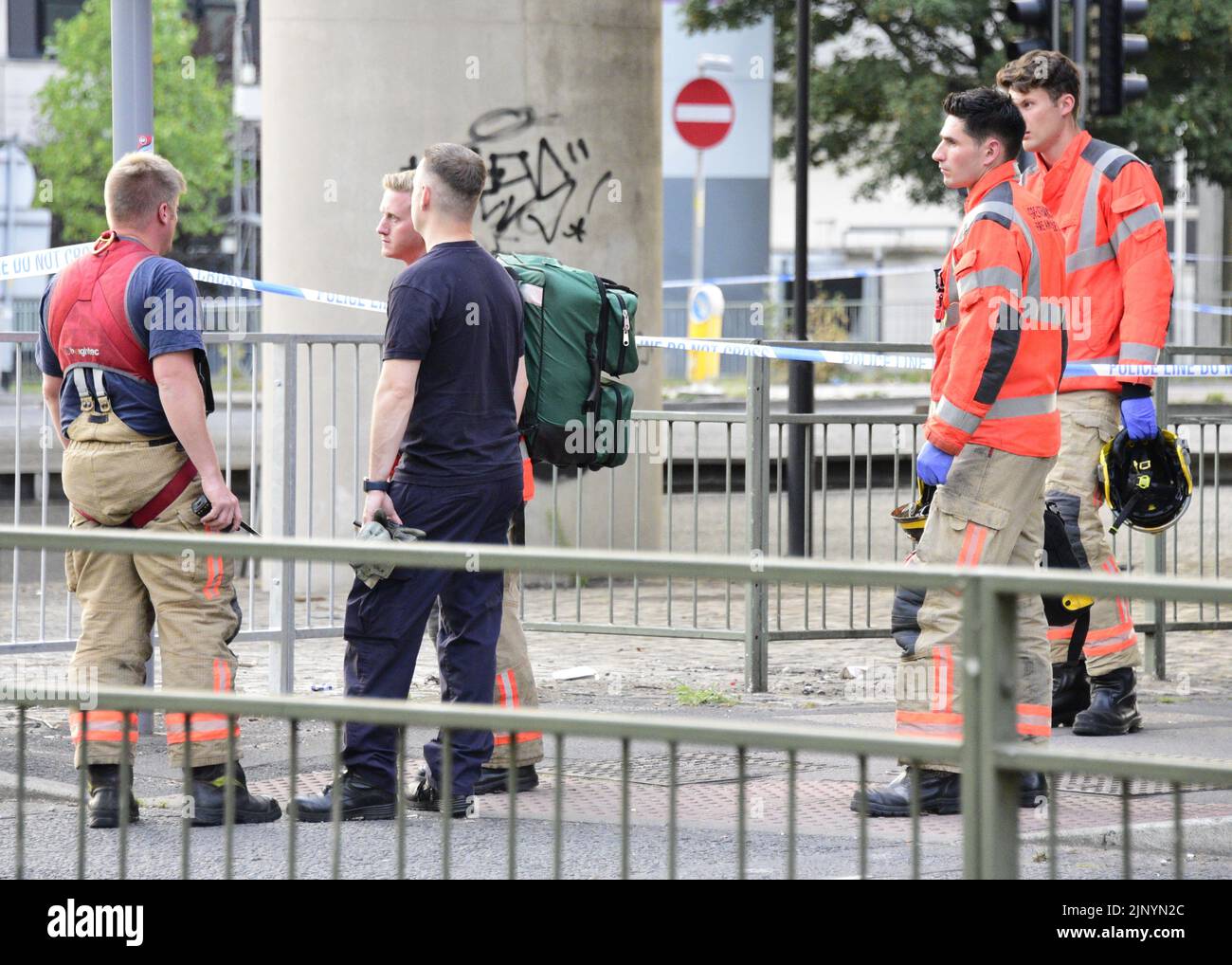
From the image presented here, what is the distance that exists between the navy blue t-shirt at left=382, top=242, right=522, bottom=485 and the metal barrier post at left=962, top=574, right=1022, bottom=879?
8.40 feet

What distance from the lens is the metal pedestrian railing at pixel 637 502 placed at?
7211 millimetres

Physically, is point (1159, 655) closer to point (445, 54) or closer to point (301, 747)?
point (301, 747)

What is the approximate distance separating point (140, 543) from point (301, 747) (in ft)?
10.5

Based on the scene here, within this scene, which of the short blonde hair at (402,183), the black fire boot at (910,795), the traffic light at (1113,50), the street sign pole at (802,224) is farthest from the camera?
the street sign pole at (802,224)

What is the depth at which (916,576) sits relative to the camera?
3.01 metres

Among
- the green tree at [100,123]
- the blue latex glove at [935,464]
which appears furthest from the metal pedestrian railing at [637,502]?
the green tree at [100,123]

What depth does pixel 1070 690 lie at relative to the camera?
6.77 m

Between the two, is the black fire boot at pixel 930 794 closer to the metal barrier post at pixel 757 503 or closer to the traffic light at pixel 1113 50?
the metal barrier post at pixel 757 503

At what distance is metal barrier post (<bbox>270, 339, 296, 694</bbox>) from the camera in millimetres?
7008

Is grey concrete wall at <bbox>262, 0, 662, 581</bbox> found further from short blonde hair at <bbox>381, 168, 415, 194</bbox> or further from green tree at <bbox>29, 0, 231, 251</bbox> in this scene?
green tree at <bbox>29, 0, 231, 251</bbox>

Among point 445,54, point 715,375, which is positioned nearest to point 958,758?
point 445,54

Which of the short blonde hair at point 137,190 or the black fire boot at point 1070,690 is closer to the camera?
the short blonde hair at point 137,190

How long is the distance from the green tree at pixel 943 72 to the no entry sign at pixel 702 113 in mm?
5401

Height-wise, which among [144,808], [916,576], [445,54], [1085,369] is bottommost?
[144,808]
